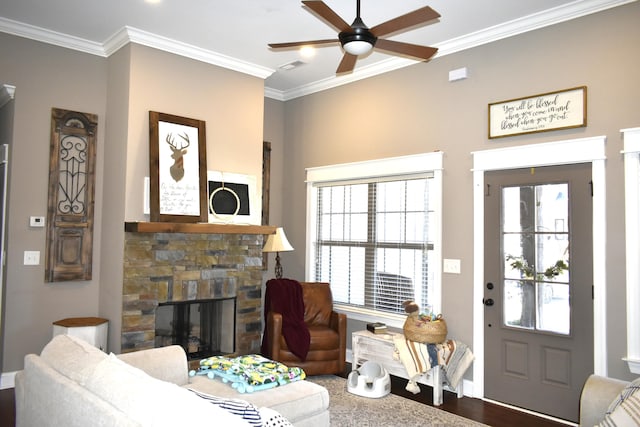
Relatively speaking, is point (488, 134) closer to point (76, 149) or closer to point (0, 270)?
point (76, 149)

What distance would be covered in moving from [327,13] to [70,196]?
121 inches

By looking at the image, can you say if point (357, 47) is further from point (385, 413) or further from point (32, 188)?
point (32, 188)

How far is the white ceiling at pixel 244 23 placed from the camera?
3.76m

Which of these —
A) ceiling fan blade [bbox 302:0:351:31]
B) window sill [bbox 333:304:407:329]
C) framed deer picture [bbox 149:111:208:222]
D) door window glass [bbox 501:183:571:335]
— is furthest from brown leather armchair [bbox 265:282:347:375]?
ceiling fan blade [bbox 302:0:351:31]

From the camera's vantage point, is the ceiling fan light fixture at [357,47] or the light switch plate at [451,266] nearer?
the ceiling fan light fixture at [357,47]

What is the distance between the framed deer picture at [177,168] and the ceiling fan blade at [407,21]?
2319mm

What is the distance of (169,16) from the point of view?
4.01 m

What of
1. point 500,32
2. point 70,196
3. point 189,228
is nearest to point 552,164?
point 500,32

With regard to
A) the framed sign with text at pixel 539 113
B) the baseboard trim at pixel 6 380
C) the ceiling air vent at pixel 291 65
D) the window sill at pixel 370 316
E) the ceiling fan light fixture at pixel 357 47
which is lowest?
the baseboard trim at pixel 6 380

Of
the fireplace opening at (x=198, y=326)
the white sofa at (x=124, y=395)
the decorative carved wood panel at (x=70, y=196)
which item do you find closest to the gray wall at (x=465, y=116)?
the fireplace opening at (x=198, y=326)

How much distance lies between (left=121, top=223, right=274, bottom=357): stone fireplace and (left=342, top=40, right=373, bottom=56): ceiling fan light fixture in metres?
2.22

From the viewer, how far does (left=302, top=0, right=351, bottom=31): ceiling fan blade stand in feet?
8.66

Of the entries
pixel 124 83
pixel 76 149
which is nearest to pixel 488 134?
pixel 124 83

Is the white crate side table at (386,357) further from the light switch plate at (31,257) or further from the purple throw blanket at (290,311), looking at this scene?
the light switch plate at (31,257)
